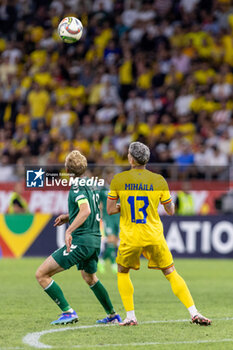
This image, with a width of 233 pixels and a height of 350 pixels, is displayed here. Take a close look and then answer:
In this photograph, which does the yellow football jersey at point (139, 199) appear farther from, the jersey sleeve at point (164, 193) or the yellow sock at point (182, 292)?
the yellow sock at point (182, 292)

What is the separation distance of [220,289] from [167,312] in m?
2.87

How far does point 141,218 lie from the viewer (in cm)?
754

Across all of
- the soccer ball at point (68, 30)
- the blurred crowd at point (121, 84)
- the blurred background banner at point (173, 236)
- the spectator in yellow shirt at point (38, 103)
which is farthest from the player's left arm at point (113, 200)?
the spectator in yellow shirt at point (38, 103)

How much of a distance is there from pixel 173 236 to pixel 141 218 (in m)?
9.49

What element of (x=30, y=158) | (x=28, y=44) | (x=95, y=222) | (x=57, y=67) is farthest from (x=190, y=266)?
(x=28, y=44)

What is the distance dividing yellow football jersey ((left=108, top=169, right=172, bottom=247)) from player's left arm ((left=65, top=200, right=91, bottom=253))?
283 mm

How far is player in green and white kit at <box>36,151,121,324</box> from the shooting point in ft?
25.1

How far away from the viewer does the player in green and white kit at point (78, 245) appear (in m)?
7.65

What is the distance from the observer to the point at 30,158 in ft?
62.5

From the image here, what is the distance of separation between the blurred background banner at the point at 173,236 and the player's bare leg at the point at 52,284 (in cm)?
907

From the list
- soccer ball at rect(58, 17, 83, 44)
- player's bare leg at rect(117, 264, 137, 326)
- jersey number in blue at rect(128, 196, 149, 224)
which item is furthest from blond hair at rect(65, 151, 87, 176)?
soccer ball at rect(58, 17, 83, 44)

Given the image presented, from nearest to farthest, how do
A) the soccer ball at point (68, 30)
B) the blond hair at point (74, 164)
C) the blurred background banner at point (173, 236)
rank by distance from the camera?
the blond hair at point (74, 164) < the soccer ball at point (68, 30) < the blurred background banner at point (173, 236)

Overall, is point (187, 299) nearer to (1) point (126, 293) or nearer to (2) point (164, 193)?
(1) point (126, 293)

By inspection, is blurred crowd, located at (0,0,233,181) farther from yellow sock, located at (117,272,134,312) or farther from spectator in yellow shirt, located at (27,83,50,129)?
yellow sock, located at (117,272,134,312)
